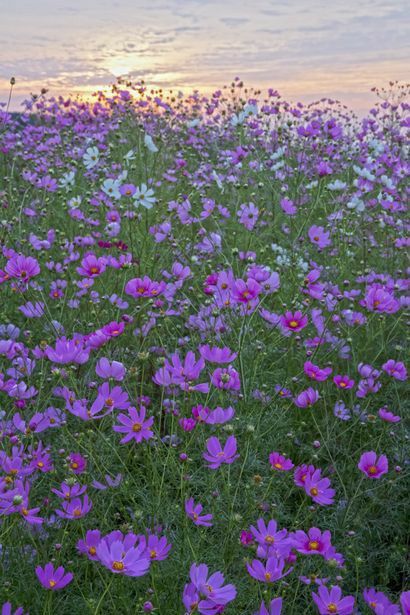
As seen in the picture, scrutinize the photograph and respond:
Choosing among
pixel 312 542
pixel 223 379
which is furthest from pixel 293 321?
pixel 312 542

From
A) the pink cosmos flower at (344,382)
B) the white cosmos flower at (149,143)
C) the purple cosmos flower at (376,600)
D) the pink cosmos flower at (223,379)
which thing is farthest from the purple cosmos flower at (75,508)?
the white cosmos flower at (149,143)

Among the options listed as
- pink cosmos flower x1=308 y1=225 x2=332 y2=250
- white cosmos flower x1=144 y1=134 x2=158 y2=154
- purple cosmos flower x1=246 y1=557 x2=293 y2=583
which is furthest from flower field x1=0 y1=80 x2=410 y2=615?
white cosmos flower x1=144 y1=134 x2=158 y2=154

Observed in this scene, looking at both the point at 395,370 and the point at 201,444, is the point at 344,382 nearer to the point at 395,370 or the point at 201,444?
the point at 395,370

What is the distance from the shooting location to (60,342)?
4.91 feet

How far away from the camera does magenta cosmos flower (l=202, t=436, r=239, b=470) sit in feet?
4.17

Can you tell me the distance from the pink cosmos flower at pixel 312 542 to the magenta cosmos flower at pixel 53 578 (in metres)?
0.42

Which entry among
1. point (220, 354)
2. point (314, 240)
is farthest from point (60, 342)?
point (314, 240)

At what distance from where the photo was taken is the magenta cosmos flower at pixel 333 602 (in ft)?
3.70

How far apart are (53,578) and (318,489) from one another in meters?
0.58

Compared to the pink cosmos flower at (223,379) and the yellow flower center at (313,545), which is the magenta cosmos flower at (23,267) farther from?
the yellow flower center at (313,545)

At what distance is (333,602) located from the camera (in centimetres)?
116

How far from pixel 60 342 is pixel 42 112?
16.6ft

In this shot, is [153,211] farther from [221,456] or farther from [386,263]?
[221,456]

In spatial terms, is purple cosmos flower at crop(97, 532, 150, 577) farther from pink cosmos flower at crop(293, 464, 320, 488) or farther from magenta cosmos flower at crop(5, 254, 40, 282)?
magenta cosmos flower at crop(5, 254, 40, 282)
